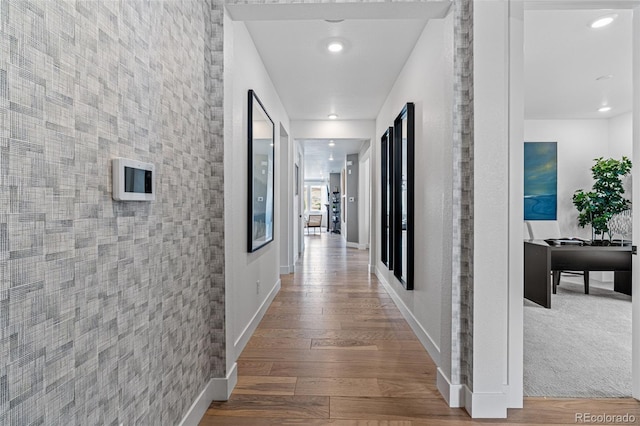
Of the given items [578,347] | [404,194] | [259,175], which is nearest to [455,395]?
[578,347]

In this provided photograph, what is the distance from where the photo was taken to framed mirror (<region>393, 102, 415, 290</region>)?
3.02 m

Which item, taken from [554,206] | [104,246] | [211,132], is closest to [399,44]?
[211,132]

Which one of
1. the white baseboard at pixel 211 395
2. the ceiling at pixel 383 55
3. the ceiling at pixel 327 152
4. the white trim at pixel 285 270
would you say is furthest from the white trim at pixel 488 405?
the ceiling at pixel 327 152

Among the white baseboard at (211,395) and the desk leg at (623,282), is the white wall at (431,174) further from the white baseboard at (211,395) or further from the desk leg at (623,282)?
the desk leg at (623,282)

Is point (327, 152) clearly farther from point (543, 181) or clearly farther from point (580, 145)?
point (580, 145)

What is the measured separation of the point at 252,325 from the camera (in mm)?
2959

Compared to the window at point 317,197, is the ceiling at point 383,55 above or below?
above

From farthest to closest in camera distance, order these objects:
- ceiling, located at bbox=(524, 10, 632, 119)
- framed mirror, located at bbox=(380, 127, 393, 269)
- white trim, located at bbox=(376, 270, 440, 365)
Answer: framed mirror, located at bbox=(380, 127, 393, 269) < ceiling, located at bbox=(524, 10, 632, 119) < white trim, located at bbox=(376, 270, 440, 365)

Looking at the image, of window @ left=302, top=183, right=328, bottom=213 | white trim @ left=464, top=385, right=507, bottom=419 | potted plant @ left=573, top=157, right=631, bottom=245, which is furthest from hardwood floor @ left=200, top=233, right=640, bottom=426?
window @ left=302, top=183, right=328, bottom=213

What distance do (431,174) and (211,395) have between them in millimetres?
1940

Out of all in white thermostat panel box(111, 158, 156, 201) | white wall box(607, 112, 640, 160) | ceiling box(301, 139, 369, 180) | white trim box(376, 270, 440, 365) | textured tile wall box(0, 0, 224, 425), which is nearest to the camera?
textured tile wall box(0, 0, 224, 425)

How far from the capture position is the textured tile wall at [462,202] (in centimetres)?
180

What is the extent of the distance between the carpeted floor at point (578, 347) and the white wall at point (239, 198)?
184cm

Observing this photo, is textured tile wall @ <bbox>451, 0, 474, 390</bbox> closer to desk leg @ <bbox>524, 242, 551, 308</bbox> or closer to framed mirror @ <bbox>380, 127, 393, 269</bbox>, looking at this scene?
framed mirror @ <bbox>380, 127, 393, 269</bbox>
